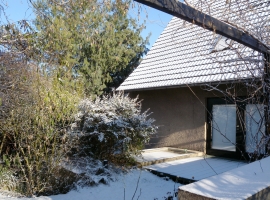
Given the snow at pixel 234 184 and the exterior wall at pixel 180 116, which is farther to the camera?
the exterior wall at pixel 180 116

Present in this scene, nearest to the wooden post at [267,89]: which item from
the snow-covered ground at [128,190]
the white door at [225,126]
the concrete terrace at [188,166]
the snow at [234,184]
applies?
the snow at [234,184]

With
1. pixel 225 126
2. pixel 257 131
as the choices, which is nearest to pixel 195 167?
pixel 225 126

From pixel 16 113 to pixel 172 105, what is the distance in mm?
6536

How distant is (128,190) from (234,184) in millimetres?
4215

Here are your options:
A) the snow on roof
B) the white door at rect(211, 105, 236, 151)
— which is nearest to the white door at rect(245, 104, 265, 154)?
the snow on roof

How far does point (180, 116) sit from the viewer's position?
35.4 ft

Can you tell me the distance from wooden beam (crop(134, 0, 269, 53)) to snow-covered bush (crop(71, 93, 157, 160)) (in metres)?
4.64

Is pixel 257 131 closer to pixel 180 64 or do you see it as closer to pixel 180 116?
pixel 180 116

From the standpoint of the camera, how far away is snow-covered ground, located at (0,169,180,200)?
5.60m

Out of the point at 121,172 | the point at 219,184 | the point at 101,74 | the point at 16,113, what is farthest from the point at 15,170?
the point at 101,74

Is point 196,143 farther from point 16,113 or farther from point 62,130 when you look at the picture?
point 16,113

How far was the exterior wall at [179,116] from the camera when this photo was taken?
10016 mm

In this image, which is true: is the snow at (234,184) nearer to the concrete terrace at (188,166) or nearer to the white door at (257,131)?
the white door at (257,131)

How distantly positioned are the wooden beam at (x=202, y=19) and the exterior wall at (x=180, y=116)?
18.1 feet
